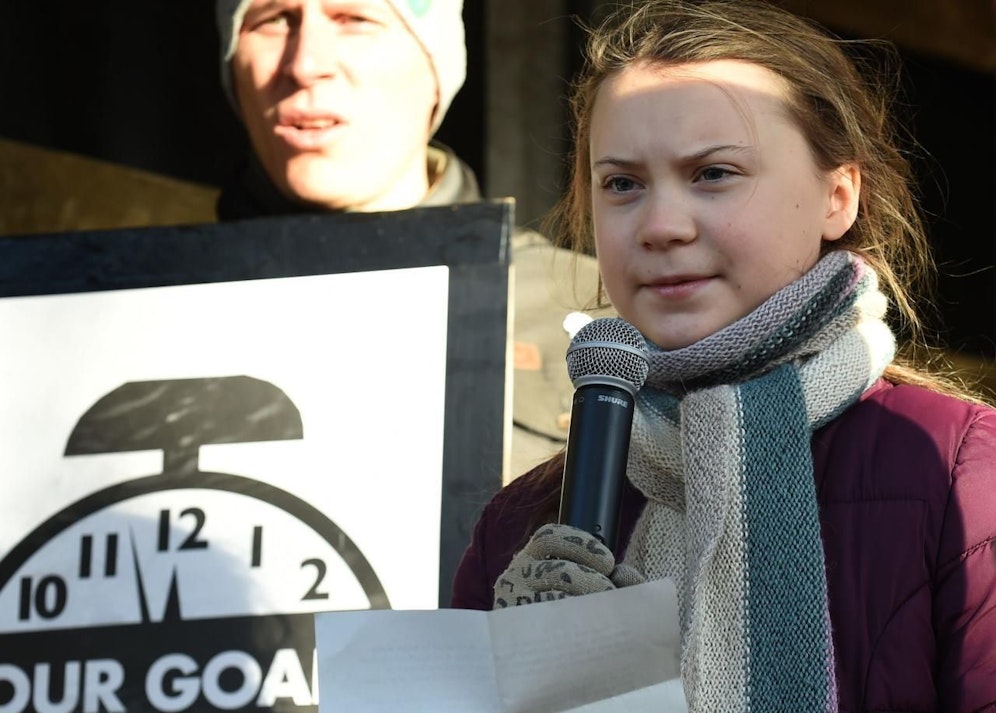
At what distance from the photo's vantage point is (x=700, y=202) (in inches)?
63.0

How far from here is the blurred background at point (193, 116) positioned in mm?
4051

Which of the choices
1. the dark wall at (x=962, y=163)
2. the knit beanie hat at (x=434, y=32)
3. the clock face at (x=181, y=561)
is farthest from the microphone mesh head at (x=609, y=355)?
the dark wall at (x=962, y=163)

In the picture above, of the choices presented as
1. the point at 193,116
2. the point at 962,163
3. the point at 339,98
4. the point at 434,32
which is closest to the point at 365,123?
the point at 339,98

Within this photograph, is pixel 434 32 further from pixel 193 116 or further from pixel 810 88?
pixel 810 88

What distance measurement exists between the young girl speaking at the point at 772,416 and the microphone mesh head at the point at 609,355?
157 millimetres

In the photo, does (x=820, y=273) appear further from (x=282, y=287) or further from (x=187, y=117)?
(x=187, y=117)

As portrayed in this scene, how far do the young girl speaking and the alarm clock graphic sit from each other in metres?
0.55

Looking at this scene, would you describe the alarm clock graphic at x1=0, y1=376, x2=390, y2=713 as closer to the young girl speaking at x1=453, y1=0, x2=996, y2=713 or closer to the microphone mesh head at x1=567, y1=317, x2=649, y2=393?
the young girl speaking at x1=453, y1=0, x2=996, y2=713

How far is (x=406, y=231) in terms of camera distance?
2.38m

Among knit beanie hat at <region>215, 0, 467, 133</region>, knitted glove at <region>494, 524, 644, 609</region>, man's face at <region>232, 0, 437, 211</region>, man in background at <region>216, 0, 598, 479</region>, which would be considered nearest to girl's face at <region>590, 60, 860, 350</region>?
knitted glove at <region>494, 524, 644, 609</region>

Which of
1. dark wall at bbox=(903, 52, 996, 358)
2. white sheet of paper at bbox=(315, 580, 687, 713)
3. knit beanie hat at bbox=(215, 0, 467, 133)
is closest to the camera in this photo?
white sheet of paper at bbox=(315, 580, 687, 713)

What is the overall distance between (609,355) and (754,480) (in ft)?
Result: 0.92

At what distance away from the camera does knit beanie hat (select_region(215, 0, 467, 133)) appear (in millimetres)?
3107

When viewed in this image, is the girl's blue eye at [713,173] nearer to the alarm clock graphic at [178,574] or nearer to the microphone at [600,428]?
the microphone at [600,428]
